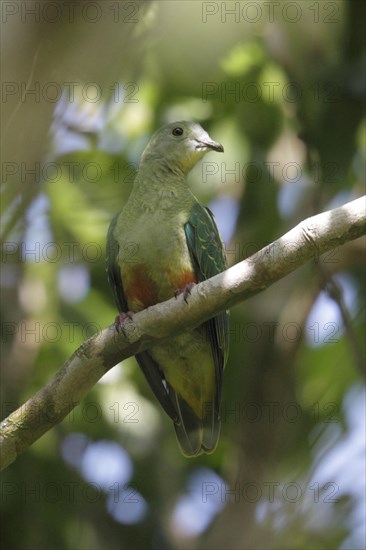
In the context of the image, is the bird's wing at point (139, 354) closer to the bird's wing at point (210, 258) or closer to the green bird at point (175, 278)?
the green bird at point (175, 278)

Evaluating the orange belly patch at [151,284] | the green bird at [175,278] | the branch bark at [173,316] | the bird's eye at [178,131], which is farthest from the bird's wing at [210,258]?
the branch bark at [173,316]

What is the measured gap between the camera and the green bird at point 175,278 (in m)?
5.56

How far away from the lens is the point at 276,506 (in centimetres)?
507

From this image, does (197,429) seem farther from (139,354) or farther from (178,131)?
(178,131)

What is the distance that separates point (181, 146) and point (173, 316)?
226 cm

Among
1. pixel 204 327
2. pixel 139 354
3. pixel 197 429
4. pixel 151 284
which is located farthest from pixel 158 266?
pixel 197 429

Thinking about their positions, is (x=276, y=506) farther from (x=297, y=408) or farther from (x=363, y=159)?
(x=363, y=159)

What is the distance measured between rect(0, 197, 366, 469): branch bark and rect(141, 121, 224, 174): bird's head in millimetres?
2114

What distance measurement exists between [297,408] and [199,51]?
8.69ft

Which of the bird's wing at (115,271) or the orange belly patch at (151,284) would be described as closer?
the orange belly patch at (151,284)

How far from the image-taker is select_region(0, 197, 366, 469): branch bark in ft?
12.9

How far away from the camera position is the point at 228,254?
7.00 meters

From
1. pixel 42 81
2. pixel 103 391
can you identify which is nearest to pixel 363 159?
pixel 103 391

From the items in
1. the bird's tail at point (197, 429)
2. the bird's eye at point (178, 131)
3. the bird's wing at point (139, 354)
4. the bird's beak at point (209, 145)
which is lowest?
the bird's tail at point (197, 429)
